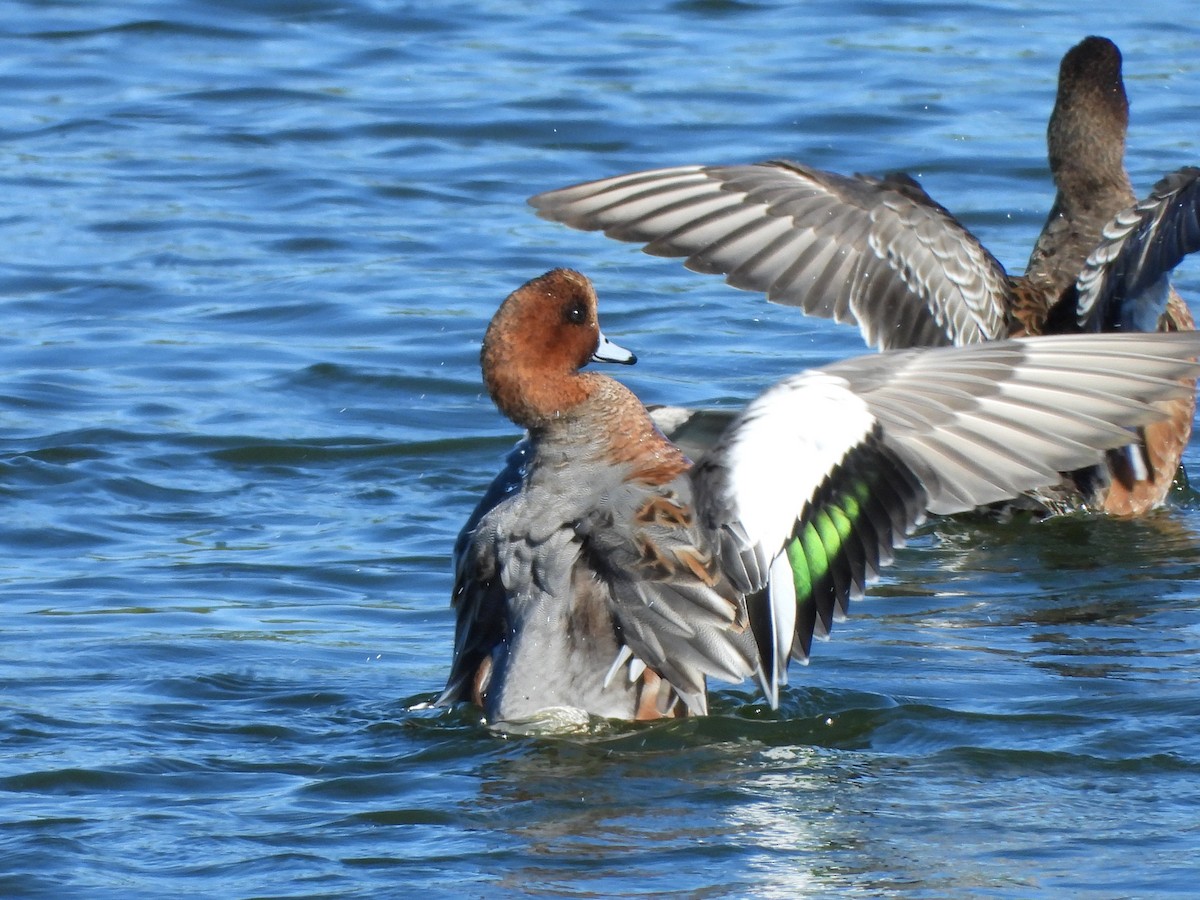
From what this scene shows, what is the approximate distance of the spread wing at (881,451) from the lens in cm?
523

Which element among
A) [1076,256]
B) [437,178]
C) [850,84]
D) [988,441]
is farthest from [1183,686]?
[850,84]

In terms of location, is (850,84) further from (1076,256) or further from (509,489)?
(509,489)

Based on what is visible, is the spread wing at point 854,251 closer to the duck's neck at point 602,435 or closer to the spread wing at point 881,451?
the duck's neck at point 602,435

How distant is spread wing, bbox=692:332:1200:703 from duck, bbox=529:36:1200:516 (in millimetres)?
1623

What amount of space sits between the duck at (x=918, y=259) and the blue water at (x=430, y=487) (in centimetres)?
34

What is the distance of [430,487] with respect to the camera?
820 cm

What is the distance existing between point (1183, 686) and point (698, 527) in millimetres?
1433

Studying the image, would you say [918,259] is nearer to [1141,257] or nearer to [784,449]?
[1141,257]

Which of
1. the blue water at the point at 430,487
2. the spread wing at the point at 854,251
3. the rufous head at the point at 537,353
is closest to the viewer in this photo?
the blue water at the point at 430,487

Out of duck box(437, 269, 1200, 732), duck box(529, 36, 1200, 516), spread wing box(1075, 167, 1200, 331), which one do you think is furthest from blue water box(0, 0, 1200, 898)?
spread wing box(1075, 167, 1200, 331)

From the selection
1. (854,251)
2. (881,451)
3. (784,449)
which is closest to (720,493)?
(784,449)

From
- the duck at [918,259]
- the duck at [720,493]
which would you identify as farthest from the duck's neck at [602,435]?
the duck at [918,259]

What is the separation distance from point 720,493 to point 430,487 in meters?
3.01

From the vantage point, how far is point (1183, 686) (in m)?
5.86
